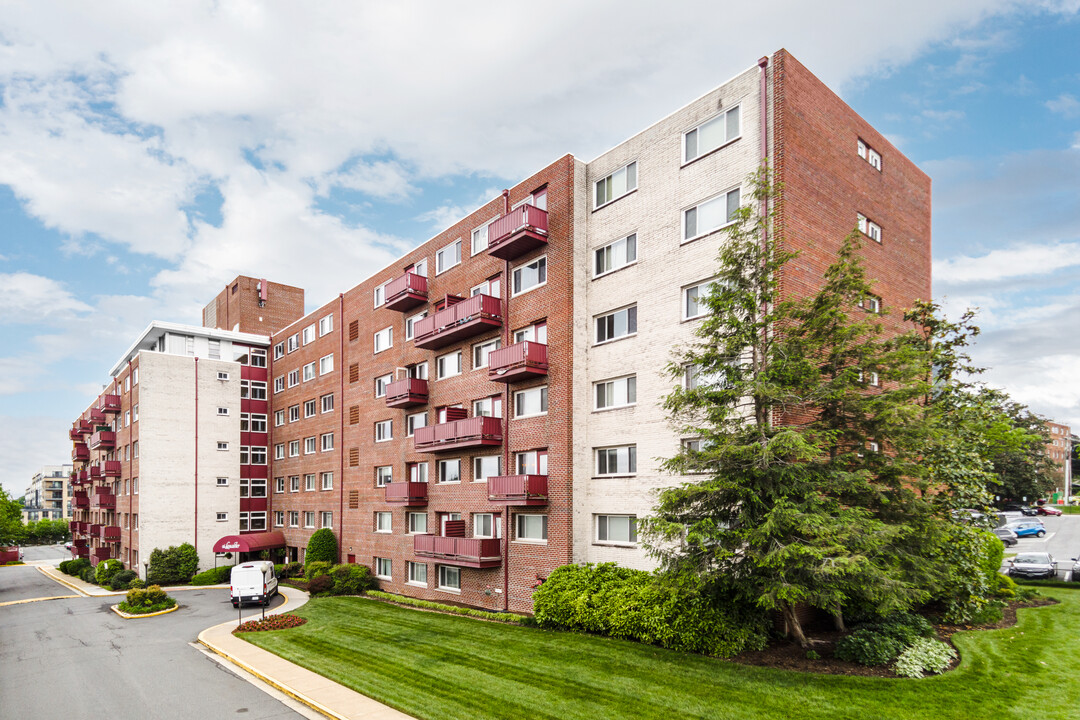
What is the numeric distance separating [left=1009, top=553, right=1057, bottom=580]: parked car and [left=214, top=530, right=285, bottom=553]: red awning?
4423cm

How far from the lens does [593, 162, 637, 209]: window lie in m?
25.5

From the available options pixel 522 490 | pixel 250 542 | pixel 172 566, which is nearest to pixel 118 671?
pixel 522 490

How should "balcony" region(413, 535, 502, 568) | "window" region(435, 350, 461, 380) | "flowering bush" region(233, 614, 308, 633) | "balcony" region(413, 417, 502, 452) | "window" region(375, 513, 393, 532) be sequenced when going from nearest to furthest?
"flowering bush" region(233, 614, 308, 633) < "balcony" region(413, 535, 502, 568) < "balcony" region(413, 417, 502, 452) < "window" region(435, 350, 461, 380) < "window" region(375, 513, 393, 532)

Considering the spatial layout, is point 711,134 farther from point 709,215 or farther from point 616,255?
point 616,255

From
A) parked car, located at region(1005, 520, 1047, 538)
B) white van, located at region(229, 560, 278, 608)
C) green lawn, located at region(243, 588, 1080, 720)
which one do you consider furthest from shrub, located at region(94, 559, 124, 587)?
parked car, located at region(1005, 520, 1047, 538)

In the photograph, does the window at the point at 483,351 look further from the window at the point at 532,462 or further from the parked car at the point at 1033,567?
the parked car at the point at 1033,567

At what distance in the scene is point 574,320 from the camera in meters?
26.1

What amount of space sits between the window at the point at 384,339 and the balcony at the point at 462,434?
838cm

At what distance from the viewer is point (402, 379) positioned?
115ft

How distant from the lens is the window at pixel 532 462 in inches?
1044

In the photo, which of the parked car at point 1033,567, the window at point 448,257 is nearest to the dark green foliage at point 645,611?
the window at point 448,257

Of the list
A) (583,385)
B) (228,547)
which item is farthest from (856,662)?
(228,547)

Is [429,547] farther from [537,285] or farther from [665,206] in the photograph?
[665,206]

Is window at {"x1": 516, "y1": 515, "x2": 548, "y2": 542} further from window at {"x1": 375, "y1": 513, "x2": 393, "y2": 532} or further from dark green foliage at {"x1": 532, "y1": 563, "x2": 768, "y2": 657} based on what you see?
window at {"x1": 375, "y1": 513, "x2": 393, "y2": 532}
